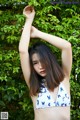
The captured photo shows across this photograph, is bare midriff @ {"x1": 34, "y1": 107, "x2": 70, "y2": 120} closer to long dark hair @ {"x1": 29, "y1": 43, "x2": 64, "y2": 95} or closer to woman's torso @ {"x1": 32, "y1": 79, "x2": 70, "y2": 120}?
woman's torso @ {"x1": 32, "y1": 79, "x2": 70, "y2": 120}

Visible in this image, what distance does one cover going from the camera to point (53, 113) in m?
2.40

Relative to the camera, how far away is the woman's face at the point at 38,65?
2.47m

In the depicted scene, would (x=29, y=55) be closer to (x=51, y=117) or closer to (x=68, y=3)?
(x=51, y=117)

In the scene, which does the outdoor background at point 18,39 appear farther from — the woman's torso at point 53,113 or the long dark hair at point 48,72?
the woman's torso at point 53,113

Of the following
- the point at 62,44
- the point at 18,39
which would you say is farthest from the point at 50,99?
the point at 18,39

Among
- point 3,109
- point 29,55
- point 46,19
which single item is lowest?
point 3,109

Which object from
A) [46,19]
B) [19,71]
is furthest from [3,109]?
[46,19]

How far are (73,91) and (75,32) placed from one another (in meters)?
0.63

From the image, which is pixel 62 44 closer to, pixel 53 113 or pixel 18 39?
pixel 53 113

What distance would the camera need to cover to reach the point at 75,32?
3623mm

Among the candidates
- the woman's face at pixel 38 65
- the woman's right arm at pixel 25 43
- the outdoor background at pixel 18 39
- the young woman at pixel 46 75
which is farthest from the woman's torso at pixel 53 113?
the outdoor background at pixel 18 39

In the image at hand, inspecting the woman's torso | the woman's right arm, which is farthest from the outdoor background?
the woman's torso

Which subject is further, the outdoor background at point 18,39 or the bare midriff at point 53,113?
the outdoor background at point 18,39

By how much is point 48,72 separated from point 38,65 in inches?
3.5
